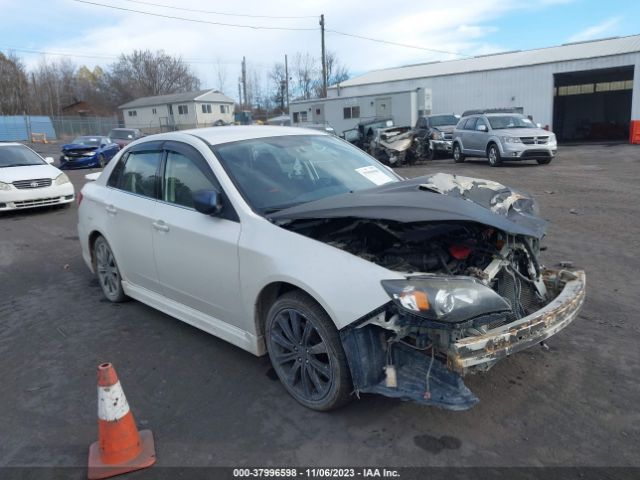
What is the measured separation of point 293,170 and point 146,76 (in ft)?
299

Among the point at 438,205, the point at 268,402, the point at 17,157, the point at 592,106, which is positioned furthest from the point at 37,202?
the point at 592,106

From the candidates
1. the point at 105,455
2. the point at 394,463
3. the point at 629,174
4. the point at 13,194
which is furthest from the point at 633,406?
the point at 629,174

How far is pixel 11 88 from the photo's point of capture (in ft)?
235

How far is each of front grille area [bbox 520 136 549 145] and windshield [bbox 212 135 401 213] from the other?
1357 cm

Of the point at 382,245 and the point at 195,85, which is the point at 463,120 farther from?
the point at 195,85

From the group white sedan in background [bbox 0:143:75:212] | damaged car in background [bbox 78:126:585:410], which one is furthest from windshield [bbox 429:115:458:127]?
damaged car in background [bbox 78:126:585:410]

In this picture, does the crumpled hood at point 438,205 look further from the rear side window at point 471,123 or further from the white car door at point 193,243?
the rear side window at point 471,123

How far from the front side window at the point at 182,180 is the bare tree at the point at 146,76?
294 feet

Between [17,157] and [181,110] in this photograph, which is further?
[181,110]

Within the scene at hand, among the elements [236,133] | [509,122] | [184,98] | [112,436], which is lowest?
[112,436]

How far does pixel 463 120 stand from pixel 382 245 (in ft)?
57.4

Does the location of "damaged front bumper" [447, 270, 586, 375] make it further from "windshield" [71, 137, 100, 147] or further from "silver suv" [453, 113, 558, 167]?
"windshield" [71, 137, 100, 147]

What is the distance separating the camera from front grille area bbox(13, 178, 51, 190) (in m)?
11.1

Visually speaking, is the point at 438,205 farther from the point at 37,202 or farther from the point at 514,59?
the point at 514,59
